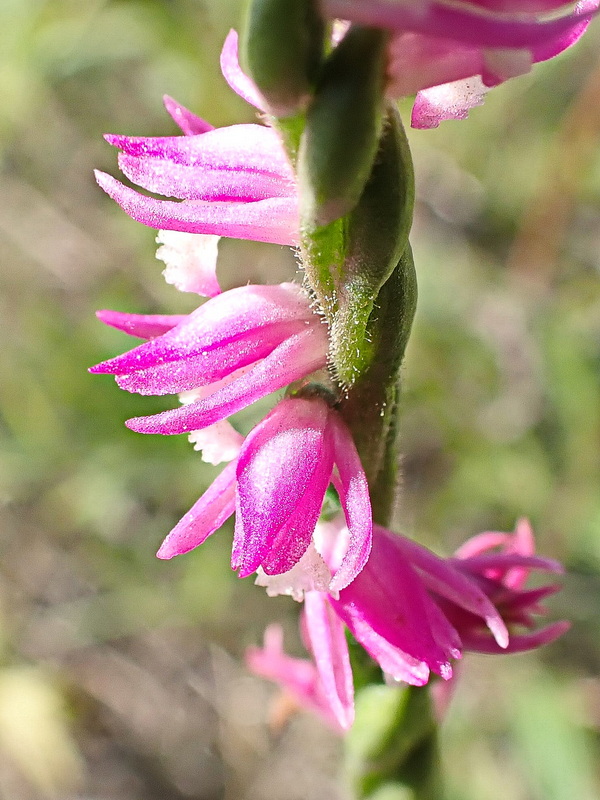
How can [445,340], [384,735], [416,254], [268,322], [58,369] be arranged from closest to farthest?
1. [268,322]
2. [384,735]
3. [58,369]
4. [445,340]
5. [416,254]

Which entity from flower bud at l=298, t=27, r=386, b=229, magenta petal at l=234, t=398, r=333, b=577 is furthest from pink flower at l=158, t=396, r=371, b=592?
flower bud at l=298, t=27, r=386, b=229

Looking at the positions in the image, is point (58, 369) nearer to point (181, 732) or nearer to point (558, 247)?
point (181, 732)

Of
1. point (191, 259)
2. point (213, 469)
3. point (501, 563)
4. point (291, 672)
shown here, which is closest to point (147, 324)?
point (191, 259)

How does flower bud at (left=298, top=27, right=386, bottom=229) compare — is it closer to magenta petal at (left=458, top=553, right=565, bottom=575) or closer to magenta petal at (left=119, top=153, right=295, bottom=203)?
magenta petal at (left=119, top=153, right=295, bottom=203)

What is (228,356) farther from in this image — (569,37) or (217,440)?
(569,37)

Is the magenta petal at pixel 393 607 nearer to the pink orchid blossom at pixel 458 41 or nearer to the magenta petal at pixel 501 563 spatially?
the magenta petal at pixel 501 563

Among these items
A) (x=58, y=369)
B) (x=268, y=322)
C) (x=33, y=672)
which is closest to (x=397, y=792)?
(x=268, y=322)

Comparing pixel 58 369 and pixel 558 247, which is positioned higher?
pixel 58 369
